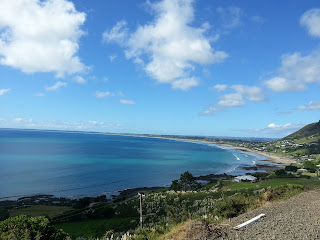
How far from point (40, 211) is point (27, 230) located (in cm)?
3782

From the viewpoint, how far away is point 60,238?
13141 mm

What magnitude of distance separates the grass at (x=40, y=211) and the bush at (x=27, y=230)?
3297cm

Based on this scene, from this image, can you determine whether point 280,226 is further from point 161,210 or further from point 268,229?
point 161,210

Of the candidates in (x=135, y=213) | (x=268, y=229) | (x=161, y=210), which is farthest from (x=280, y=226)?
(x=135, y=213)

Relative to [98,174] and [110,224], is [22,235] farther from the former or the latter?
[98,174]

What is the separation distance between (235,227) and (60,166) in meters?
87.7

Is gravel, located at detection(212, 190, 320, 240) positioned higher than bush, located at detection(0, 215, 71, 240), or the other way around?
gravel, located at detection(212, 190, 320, 240)

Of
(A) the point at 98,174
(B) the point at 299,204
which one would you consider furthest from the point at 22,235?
(A) the point at 98,174

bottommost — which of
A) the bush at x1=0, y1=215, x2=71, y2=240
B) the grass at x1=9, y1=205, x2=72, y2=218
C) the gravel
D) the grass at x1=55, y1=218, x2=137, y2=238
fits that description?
the grass at x1=9, y1=205, x2=72, y2=218

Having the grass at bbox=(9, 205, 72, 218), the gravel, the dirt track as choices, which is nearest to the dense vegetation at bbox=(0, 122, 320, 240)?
the grass at bbox=(9, 205, 72, 218)

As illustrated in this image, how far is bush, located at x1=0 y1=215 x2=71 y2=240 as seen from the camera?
11547 millimetres

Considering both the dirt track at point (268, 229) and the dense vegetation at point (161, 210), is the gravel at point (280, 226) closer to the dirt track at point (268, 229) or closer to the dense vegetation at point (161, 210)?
the dirt track at point (268, 229)

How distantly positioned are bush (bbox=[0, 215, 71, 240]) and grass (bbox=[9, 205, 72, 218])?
33.0 meters

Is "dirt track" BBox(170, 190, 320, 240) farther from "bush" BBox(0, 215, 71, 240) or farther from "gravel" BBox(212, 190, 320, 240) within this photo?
"bush" BBox(0, 215, 71, 240)
